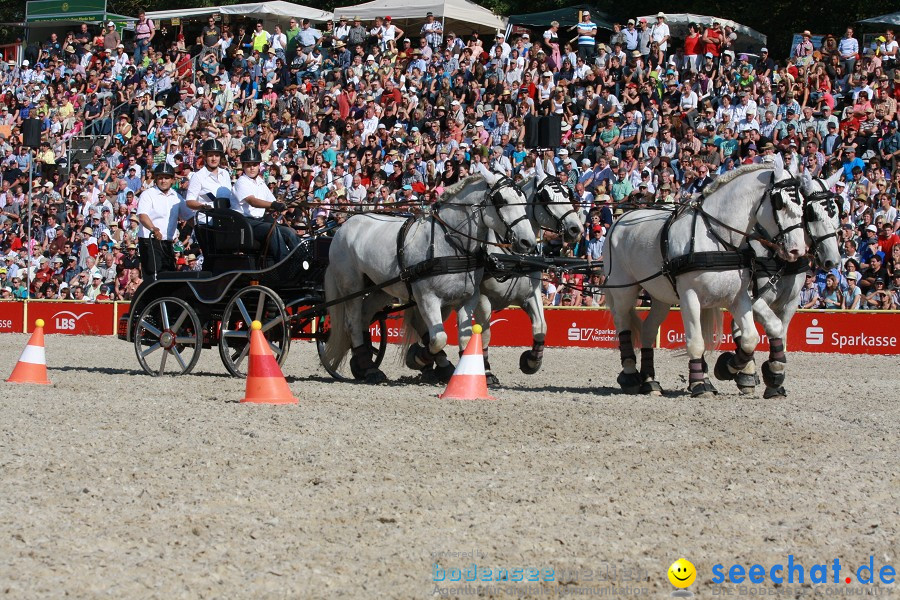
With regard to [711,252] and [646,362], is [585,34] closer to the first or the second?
[646,362]

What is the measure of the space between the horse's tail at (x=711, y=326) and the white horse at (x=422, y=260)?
1629 millimetres

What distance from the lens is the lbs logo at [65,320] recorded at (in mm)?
22359

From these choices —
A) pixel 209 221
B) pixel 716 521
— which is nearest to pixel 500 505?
pixel 716 521

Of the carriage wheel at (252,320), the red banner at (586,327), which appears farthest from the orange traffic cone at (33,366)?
the red banner at (586,327)

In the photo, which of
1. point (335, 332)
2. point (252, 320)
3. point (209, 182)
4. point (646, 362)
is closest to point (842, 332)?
point (646, 362)

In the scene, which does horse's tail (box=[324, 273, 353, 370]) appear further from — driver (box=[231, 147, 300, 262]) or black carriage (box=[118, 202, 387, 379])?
driver (box=[231, 147, 300, 262])

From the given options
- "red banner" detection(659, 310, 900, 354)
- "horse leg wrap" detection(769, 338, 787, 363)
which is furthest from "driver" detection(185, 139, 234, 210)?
"red banner" detection(659, 310, 900, 354)

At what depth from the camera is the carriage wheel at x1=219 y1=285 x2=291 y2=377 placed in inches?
476

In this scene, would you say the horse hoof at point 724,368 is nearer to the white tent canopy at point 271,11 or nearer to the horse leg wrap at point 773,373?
the horse leg wrap at point 773,373

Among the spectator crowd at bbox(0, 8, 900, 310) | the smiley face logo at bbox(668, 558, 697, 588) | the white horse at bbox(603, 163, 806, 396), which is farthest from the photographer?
the spectator crowd at bbox(0, 8, 900, 310)

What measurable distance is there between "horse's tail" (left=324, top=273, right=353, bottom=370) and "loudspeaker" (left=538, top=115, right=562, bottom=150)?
5.91m

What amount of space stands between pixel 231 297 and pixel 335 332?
1.06 metres

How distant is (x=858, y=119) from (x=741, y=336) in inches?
431

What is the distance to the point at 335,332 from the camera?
12.4 m
